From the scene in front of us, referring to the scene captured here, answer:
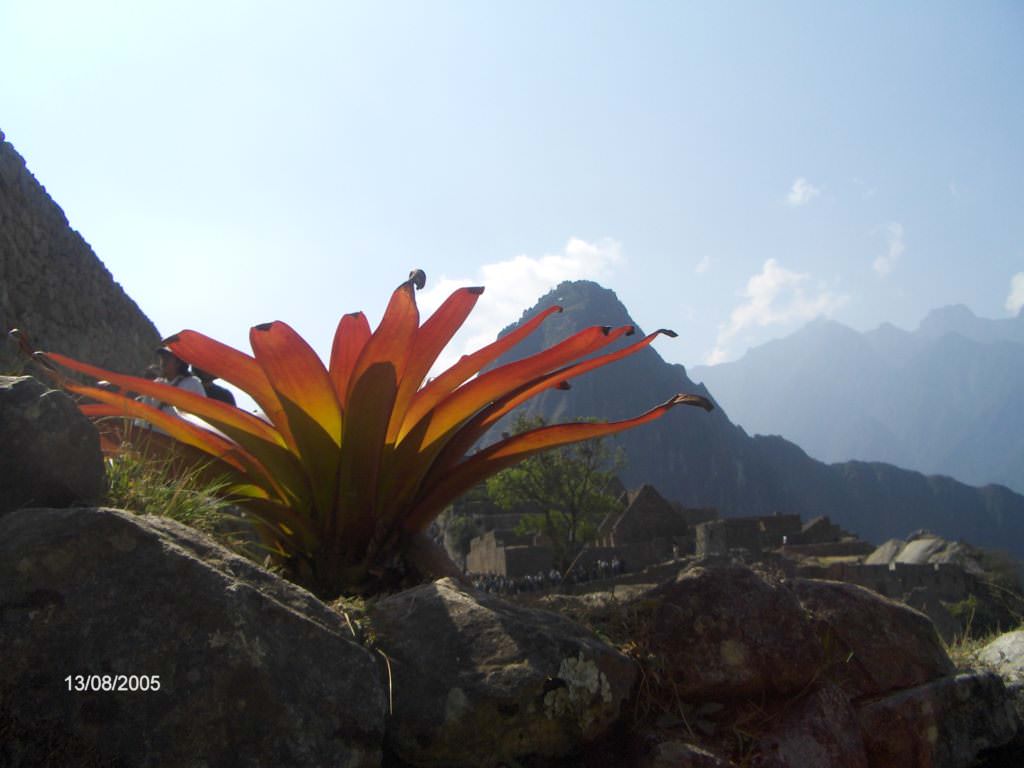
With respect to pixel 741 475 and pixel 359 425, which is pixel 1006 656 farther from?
pixel 741 475

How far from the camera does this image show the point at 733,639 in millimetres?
1714

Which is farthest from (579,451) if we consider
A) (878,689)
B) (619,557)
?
(878,689)

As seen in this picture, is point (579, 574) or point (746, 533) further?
point (746, 533)

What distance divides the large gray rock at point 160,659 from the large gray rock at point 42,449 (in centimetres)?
15

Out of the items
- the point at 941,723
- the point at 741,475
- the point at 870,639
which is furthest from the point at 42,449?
the point at 741,475

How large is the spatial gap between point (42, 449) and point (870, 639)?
6.14 feet

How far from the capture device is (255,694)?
1.19m

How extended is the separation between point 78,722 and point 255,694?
240 millimetres

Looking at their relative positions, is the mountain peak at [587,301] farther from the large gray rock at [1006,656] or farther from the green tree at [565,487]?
the large gray rock at [1006,656]

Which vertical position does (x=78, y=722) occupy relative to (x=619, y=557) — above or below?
above

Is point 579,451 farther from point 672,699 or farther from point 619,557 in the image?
point 672,699

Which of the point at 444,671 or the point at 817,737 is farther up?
the point at 444,671

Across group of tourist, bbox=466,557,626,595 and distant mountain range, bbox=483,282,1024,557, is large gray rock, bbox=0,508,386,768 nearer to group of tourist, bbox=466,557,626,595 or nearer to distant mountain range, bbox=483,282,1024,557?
group of tourist, bbox=466,557,626,595

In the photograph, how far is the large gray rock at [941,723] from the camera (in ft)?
5.78
